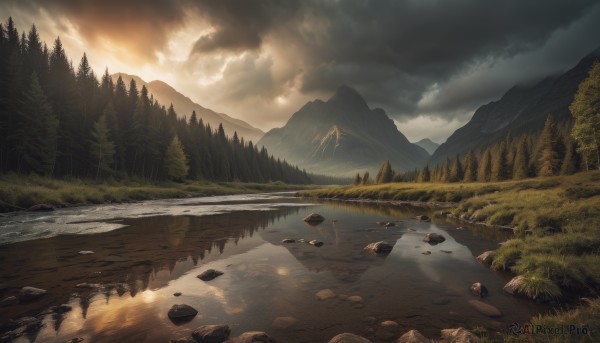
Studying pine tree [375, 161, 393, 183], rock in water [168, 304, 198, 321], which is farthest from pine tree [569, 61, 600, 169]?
rock in water [168, 304, 198, 321]

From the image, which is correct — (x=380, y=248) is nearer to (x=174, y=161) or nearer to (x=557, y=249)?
(x=557, y=249)

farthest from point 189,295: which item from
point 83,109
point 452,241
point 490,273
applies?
point 83,109

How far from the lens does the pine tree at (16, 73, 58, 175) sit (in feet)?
165

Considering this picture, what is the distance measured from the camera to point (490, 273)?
11.8 meters

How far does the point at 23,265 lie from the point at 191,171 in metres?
90.7

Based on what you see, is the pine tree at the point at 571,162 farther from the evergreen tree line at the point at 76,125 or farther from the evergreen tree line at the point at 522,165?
the evergreen tree line at the point at 76,125

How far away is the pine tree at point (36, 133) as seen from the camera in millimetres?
50219

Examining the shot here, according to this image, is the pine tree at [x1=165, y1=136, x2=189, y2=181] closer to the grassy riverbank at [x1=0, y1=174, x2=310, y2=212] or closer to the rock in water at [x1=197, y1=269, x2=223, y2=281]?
the grassy riverbank at [x1=0, y1=174, x2=310, y2=212]

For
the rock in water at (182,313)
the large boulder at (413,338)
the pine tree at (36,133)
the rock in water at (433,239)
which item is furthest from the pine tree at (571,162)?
the pine tree at (36,133)

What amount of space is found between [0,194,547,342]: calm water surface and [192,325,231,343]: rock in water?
0.43 metres

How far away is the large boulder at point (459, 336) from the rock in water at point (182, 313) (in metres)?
6.84

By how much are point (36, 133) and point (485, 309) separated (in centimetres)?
7104

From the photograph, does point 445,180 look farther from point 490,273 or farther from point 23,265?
point 23,265

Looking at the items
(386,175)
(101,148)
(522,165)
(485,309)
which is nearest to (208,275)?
(485,309)
